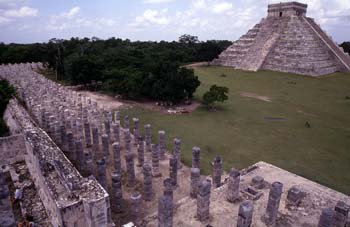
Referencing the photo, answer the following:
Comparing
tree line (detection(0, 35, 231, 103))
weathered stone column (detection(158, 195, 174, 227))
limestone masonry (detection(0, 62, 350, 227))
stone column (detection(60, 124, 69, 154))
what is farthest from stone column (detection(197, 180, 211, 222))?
tree line (detection(0, 35, 231, 103))

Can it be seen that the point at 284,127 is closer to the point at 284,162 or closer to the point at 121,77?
the point at 284,162

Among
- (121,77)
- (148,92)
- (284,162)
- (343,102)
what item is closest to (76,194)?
(284,162)

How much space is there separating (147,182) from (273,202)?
448 centimetres

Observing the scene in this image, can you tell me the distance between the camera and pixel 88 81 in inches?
1116

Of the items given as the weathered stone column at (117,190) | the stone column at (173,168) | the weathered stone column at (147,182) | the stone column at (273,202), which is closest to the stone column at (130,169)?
the weathered stone column at (147,182)

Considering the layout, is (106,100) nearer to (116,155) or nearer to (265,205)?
(116,155)

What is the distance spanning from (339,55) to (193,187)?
4140 cm

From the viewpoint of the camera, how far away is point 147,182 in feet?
30.7

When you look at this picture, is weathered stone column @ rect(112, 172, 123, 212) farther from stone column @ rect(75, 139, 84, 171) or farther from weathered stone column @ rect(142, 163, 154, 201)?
stone column @ rect(75, 139, 84, 171)

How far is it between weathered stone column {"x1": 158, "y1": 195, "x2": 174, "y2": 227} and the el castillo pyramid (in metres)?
34.0

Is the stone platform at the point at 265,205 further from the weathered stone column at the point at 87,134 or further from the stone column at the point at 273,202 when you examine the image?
the weathered stone column at the point at 87,134

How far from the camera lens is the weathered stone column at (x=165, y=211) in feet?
22.4

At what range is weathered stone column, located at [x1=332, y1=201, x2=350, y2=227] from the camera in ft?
23.2

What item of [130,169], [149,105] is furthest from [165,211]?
[149,105]
